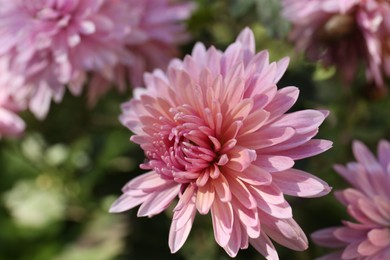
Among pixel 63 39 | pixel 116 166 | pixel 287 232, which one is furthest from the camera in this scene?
pixel 116 166

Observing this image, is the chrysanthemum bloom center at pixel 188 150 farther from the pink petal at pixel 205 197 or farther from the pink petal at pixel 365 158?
the pink petal at pixel 365 158

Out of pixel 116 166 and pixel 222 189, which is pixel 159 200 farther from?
pixel 116 166

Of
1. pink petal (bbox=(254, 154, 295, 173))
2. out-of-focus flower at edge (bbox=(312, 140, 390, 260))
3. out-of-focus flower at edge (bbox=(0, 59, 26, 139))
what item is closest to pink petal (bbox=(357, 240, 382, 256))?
out-of-focus flower at edge (bbox=(312, 140, 390, 260))

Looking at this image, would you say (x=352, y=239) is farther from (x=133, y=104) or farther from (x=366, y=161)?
(x=133, y=104)

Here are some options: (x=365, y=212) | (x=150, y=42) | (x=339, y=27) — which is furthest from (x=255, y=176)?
(x=150, y=42)

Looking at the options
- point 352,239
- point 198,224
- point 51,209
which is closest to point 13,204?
point 51,209

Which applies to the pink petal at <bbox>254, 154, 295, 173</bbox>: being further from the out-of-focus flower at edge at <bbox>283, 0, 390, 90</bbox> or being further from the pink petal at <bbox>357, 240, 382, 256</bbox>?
the out-of-focus flower at edge at <bbox>283, 0, 390, 90</bbox>

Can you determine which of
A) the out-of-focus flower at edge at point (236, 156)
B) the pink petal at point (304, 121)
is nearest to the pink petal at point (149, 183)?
the out-of-focus flower at edge at point (236, 156)
